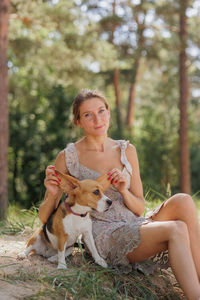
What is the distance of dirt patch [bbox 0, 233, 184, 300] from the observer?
2.48 m

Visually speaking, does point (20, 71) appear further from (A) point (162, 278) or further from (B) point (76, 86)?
(A) point (162, 278)

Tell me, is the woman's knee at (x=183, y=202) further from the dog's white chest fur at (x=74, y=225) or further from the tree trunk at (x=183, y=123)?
the tree trunk at (x=183, y=123)

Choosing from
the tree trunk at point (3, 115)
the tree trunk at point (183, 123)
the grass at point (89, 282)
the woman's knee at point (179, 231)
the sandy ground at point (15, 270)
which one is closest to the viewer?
the sandy ground at point (15, 270)

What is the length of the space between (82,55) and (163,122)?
6676 millimetres

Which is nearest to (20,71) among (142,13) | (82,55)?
(82,55)

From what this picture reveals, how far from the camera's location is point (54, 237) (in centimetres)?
291

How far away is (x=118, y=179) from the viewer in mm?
2875

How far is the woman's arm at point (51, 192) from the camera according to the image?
111 inches

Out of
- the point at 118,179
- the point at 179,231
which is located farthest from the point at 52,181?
the point at 179,231

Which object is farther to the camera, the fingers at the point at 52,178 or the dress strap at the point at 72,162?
the dress strap at the point at 72,162

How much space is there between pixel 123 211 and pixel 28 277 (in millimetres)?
934

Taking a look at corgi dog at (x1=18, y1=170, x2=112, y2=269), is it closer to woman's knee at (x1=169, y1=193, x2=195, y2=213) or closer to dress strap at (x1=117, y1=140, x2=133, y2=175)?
dress strap at (x1=117, y1=140, x2=133, y2=175)

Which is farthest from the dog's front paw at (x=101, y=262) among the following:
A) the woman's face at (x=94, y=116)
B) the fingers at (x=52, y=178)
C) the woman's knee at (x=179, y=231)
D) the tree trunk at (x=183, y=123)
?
the tree trunk at (x=183, y=123)

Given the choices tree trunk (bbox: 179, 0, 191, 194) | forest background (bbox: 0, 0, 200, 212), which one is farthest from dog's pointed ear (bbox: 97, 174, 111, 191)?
tree trunk (bbox: 179, 0, 191, 194)
